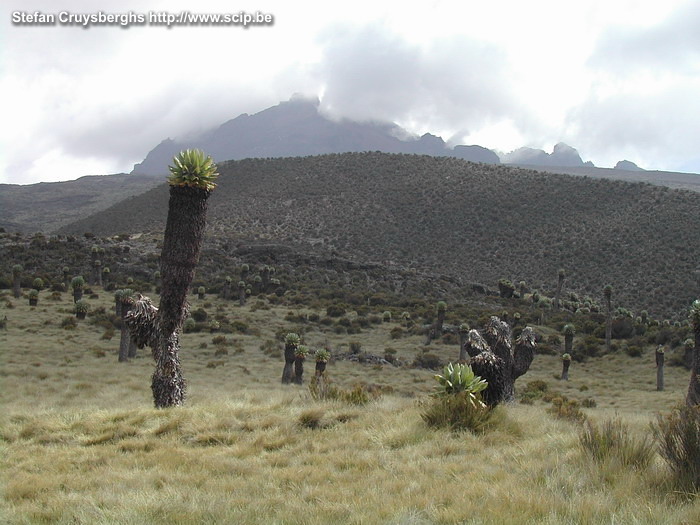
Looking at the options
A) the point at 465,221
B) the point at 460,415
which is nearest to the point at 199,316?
the point at 460,415

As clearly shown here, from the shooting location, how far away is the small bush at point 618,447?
6025 mm

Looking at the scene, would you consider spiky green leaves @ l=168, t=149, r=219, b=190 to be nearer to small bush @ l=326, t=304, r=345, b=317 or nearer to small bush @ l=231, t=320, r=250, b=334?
small bush @ l=231, t=320, r=250, b=334

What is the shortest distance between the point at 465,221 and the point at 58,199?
122261 mm

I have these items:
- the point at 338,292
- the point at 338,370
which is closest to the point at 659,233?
the point at 338,292

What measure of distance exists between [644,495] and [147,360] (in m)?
24.6

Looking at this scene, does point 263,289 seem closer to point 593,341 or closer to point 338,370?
point 338,370

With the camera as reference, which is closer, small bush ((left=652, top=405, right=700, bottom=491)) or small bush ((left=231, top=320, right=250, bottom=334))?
small bush ((left=652, top=405, right=700, bottom=491))

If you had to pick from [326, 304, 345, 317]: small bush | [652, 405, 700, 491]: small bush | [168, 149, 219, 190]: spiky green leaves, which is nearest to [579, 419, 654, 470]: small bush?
[652, 405, 700, 491]: small bush

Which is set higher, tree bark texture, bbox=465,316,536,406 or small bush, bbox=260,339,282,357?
tree bark texture, bbox=465,316,536,406

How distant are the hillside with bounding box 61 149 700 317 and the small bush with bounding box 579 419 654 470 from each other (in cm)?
4908

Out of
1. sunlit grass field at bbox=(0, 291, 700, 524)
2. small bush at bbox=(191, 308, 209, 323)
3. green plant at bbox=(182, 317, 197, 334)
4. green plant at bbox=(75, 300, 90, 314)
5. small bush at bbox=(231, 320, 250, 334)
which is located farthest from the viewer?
small bush at bbox=(191, 308, 209, 323)

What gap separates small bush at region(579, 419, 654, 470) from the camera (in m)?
6.02

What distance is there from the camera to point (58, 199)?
484 feet

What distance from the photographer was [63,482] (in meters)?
6.28
